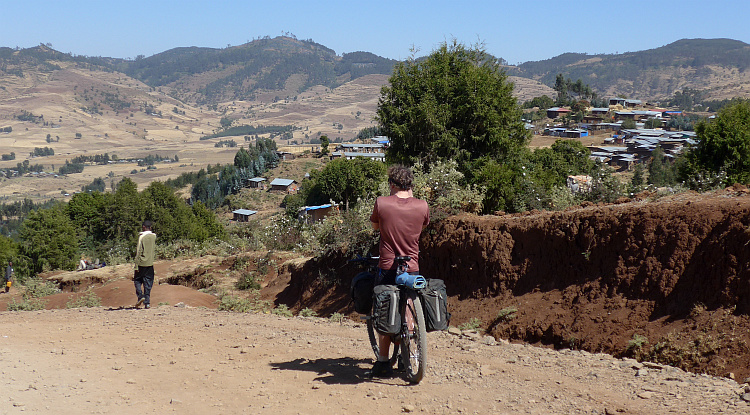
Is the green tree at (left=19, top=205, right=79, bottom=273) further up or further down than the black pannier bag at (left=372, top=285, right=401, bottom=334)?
further down

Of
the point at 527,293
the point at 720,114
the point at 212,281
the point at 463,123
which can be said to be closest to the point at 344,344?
the point at 527,293

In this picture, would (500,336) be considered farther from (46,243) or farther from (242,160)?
(242,160)

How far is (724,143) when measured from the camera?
875 inches

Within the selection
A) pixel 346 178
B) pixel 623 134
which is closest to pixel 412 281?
pixel 346 178

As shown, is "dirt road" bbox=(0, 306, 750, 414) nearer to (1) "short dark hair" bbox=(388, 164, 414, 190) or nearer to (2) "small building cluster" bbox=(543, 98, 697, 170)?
(1) "short dark hair" bbox=(388, 164, 414, 190)

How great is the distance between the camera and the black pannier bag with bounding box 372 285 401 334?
17.5 feet

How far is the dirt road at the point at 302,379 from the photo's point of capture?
490cm

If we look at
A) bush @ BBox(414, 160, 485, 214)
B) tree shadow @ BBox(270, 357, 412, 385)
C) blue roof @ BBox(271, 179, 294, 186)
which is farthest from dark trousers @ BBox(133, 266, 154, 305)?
blue roof @ BBox(271, 179, 294, 186)

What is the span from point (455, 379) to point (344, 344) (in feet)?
6.91

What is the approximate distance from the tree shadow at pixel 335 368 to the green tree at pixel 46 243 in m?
38.7

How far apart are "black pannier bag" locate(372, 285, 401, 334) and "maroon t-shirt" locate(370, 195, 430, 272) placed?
0.81ft

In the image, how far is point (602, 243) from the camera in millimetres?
8352

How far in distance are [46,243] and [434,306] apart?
42.2 meters

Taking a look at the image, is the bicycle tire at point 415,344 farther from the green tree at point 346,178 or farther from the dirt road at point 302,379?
the green tree at point 346,178
